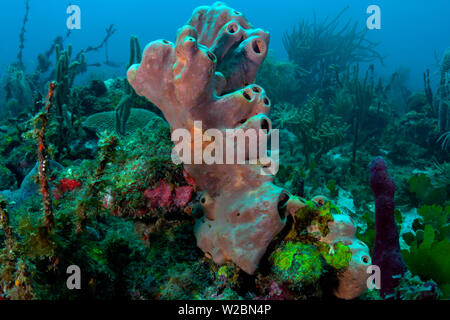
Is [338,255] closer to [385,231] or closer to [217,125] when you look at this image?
[385,231]

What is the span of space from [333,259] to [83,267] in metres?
1.75

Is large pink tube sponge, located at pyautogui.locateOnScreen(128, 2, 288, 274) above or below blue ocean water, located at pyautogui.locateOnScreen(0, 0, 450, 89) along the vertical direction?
below

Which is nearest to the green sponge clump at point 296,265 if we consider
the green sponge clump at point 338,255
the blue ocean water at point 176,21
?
the green sponge clump at point 338,255

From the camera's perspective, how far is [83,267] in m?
1.58

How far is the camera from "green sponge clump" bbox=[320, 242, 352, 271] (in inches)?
79.8

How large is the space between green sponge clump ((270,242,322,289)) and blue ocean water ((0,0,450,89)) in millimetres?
54103

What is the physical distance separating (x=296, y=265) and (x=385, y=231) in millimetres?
1265

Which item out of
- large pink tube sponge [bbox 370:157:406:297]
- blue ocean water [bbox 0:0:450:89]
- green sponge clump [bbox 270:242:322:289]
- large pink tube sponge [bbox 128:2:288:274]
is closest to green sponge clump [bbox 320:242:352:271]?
green sponge clump [bbox 270:242:322:289]

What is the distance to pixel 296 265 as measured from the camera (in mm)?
1811

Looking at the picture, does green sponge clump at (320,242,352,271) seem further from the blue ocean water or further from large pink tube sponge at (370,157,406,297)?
the blue ocean water

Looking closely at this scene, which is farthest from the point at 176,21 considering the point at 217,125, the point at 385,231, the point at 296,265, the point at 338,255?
the point at 296,265

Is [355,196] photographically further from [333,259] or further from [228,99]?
[228,99]

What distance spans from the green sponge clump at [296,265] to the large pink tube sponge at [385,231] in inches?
37.3
